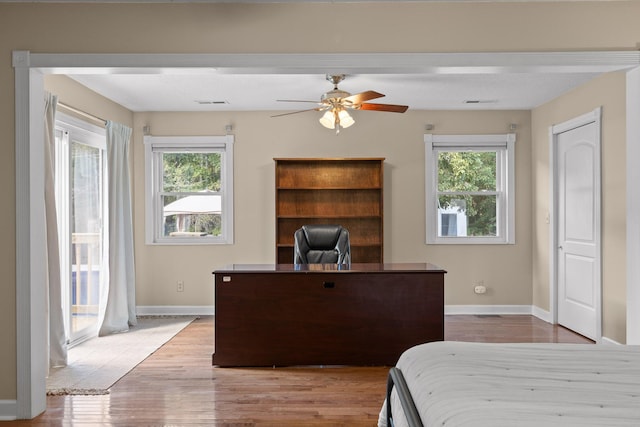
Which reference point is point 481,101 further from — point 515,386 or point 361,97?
point 515,386

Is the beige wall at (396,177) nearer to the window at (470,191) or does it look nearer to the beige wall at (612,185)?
the window at (470,191)

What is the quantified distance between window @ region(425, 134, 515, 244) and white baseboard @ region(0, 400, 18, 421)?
467 cm

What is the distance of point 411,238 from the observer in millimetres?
6598

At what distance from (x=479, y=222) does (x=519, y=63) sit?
3.65 m

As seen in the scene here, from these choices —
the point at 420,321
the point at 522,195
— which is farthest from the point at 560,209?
the point at 420,321

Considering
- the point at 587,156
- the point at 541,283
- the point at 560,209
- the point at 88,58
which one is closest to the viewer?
the point at 88,58

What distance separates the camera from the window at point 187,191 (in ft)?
21.7

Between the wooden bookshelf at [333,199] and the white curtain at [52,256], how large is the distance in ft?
8.57

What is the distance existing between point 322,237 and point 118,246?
7.35ft

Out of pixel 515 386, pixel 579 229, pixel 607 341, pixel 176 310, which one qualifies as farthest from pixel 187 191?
pixel 515 386

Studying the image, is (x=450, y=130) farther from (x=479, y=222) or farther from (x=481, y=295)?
(x=481, y=295)

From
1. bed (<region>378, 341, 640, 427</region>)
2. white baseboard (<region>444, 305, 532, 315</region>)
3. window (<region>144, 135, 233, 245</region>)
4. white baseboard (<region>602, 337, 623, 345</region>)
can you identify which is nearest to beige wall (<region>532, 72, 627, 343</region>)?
white baseboard (<region>602, 337, 623, 345</region>)

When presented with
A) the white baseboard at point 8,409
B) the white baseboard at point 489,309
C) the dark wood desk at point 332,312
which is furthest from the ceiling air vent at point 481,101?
the white baseboard at point 8,409

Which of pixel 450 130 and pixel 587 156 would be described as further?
pixel 450 130
